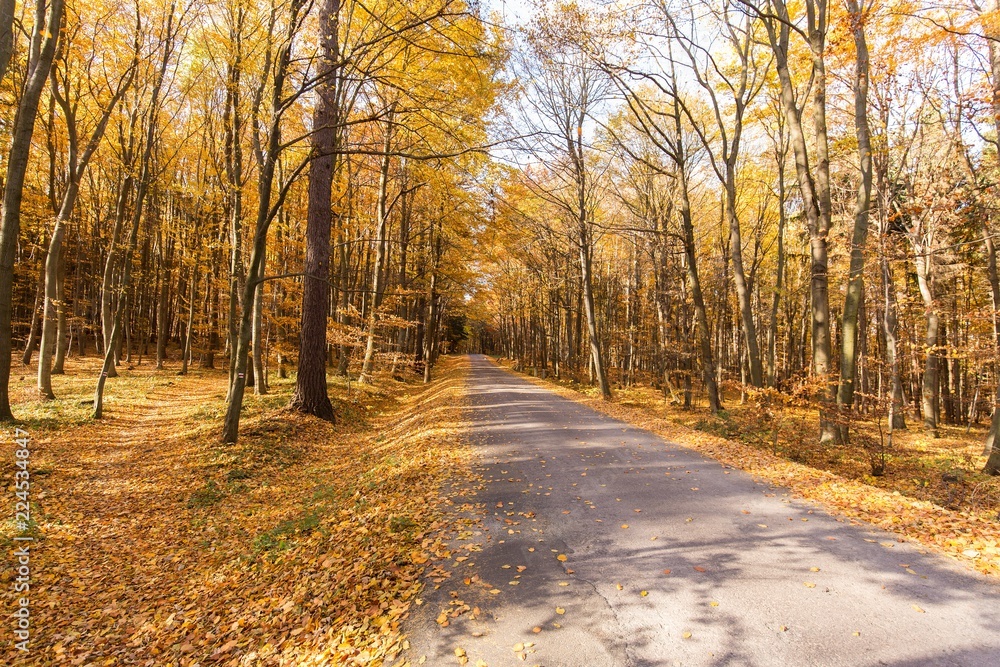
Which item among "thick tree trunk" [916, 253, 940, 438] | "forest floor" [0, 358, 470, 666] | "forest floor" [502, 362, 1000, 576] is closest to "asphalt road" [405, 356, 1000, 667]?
"forest floor" [502, 362, 1000, 576]

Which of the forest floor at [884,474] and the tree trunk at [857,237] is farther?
the tree trunk at [857,237]

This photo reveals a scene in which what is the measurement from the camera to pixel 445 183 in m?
13.3

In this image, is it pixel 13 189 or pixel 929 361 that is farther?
pixel 929 361

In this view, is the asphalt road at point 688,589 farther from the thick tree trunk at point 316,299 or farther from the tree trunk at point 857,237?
the thick tree trunk at point 316,299

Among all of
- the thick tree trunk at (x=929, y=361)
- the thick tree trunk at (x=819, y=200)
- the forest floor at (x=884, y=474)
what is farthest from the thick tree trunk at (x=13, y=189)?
the thick tree trunk at (x=929, y=361)

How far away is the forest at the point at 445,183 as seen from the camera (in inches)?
316

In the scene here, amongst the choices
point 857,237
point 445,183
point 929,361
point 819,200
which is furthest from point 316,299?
point 929,361

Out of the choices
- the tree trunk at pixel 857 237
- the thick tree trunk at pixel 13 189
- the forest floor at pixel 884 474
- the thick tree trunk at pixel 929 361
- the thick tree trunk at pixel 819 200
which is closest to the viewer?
the forest floor at pixel 884 474

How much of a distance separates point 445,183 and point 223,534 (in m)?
10.6

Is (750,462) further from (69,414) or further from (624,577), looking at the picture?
(69,414)

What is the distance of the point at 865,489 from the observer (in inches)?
227

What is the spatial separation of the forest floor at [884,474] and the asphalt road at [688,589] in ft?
1.42

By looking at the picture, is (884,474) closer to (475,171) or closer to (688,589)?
(688,589)

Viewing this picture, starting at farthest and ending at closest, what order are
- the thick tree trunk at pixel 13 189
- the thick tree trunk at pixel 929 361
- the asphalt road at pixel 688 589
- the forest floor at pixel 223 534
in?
1. the thick tree trunk at pixel 929 361
2. the thick tree trunk at pixel 13 189
3. the forest floor at pixel 223 534
4. the asphalt road at pixel 688 589
